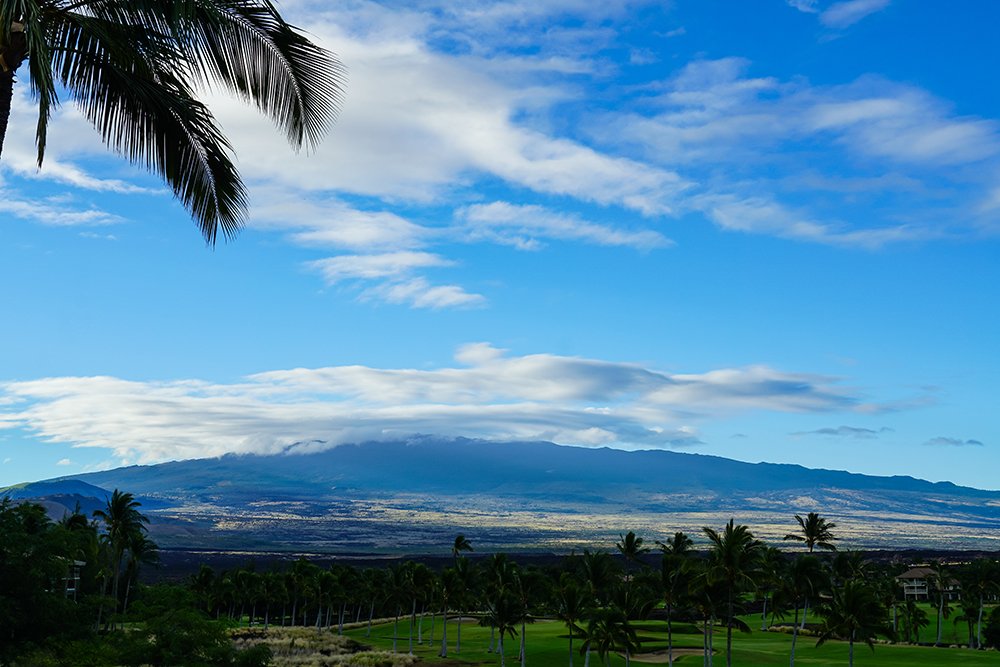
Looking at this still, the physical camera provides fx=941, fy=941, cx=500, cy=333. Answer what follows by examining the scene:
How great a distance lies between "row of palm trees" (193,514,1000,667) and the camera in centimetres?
7081

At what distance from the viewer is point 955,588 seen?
419ft

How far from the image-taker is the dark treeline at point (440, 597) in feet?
92.2

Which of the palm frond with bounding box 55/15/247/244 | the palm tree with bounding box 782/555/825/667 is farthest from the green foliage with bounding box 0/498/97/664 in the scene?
the palm tree with bounding box 782/555/825/667

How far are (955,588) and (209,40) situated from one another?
5422 inches

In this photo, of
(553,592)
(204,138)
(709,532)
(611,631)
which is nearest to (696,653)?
(553,592)

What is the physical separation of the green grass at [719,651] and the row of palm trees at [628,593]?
151 centimetres

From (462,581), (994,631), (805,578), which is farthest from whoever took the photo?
(462,581)

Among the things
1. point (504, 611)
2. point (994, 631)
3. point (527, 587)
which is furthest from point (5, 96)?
point (994, 631)

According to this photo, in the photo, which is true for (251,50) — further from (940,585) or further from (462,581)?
(940,585)

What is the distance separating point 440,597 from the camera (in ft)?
359

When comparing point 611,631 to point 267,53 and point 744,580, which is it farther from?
point 267,53

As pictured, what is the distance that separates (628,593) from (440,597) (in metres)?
38.0

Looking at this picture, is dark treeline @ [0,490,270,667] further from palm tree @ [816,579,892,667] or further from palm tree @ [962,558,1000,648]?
palm tree @ [962,558,1000,648]

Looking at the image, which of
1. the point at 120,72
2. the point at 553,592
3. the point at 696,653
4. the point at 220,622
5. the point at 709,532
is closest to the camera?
the point at 120,72
